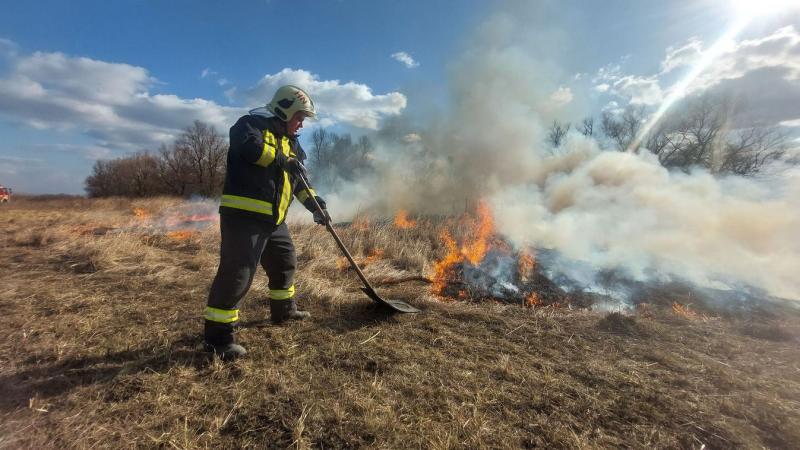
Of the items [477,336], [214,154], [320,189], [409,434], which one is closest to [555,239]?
[477,336]

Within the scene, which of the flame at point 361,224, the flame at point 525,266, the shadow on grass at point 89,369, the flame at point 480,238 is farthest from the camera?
the flame at point 361,224

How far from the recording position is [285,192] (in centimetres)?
339

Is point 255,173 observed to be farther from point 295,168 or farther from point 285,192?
point 295,168

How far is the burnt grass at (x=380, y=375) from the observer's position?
2.18 metres

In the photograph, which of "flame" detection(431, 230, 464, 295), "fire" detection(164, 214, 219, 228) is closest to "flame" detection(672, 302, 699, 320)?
"flame" detection(431, 230, 464, 295)

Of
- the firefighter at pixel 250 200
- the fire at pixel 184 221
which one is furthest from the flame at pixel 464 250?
the fire at pixel 184 221

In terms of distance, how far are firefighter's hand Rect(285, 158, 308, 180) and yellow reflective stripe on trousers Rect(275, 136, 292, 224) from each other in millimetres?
72

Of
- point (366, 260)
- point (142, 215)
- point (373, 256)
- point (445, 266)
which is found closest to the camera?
point (445, 266)

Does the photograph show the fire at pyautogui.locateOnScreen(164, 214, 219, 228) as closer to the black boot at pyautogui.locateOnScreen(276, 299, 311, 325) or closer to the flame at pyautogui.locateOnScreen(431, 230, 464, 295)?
the flame at pyautogui.locateOnScreen(431, 230, 464, 295)

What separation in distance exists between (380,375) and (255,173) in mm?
1991

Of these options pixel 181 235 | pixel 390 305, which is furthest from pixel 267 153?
pixel 181 235

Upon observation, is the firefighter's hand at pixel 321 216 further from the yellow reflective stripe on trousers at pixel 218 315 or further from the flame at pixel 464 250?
Answer: the flame at pixel 464 250

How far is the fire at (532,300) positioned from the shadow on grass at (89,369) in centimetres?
392

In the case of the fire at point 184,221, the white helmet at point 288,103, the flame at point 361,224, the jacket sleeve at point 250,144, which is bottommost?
the fire at point 184,221
